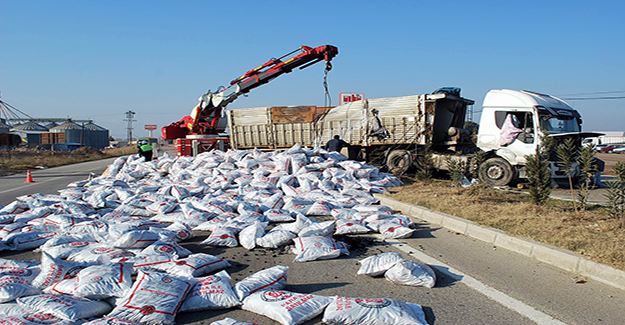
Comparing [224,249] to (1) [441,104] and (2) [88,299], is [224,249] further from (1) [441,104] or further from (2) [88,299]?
(1) [441,104]

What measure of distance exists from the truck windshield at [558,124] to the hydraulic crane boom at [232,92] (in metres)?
6.64

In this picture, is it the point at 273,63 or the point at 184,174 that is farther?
the point at 273,63

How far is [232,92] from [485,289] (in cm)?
1547

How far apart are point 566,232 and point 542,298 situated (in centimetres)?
183

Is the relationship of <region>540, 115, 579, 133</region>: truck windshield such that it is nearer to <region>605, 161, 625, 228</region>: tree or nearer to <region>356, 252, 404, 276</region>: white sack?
<region>605, 161, 625, 228</region>: tree

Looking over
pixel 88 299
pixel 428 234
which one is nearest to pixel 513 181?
pixel 428 234

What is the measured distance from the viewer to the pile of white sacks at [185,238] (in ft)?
9.80

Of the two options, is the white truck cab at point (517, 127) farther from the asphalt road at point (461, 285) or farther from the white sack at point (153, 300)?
the white sack at point (153, 300)

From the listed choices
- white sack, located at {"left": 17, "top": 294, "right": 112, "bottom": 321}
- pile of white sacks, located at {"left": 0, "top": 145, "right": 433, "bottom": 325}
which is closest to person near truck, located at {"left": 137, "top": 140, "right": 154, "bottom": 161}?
pile of white sacks, located at {"left": 0, "top": 145, "right": 433, "bottom": 325}

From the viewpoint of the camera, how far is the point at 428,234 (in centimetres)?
574

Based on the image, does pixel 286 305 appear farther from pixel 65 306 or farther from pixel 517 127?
pixel 517 127

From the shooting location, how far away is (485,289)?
3670 mm

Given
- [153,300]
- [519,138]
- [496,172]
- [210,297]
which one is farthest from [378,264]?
[519,138]

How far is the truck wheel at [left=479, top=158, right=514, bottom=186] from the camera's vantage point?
34.4 feet
